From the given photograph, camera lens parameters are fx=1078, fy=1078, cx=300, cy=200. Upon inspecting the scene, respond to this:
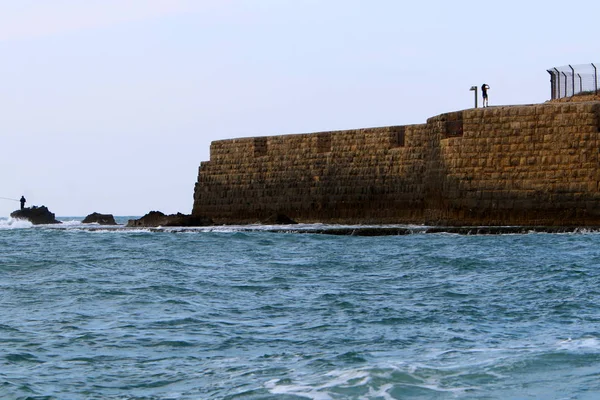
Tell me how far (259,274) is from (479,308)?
15.3 ft

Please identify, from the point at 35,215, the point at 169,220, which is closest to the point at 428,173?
the point at 169,220

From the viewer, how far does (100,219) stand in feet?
131

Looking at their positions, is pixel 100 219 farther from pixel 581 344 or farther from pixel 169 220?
pixel 581 344

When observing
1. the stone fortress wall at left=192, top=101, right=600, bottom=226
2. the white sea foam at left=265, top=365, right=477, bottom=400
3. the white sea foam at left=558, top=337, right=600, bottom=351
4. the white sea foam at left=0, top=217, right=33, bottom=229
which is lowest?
the white sea foam at left=265, top=365, right=477, bottom=400

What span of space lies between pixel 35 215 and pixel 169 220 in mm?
11901

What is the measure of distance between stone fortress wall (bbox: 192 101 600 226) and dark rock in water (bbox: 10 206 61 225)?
37.6 feet

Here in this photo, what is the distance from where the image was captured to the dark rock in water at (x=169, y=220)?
1179 inches

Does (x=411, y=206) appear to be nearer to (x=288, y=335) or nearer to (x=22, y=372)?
(x=288, y=335)

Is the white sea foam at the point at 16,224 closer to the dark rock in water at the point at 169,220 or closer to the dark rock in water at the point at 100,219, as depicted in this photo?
the dark rock in water at the point at 100,219

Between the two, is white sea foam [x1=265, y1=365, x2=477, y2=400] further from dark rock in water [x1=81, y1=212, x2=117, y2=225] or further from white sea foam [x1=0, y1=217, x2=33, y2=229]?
white sea foam [x1=0, y1=217, x2=33, y2=229]

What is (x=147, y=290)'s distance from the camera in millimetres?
12625

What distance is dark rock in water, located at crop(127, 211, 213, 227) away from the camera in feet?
98.3

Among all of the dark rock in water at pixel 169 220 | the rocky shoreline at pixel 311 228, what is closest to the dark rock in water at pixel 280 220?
the rocky shoreline at pixel 311 228

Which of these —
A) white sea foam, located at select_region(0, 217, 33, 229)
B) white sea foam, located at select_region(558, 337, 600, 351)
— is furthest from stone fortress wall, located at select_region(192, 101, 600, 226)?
A: white sea foam, located at select_region(558, 337, 600, 351)
